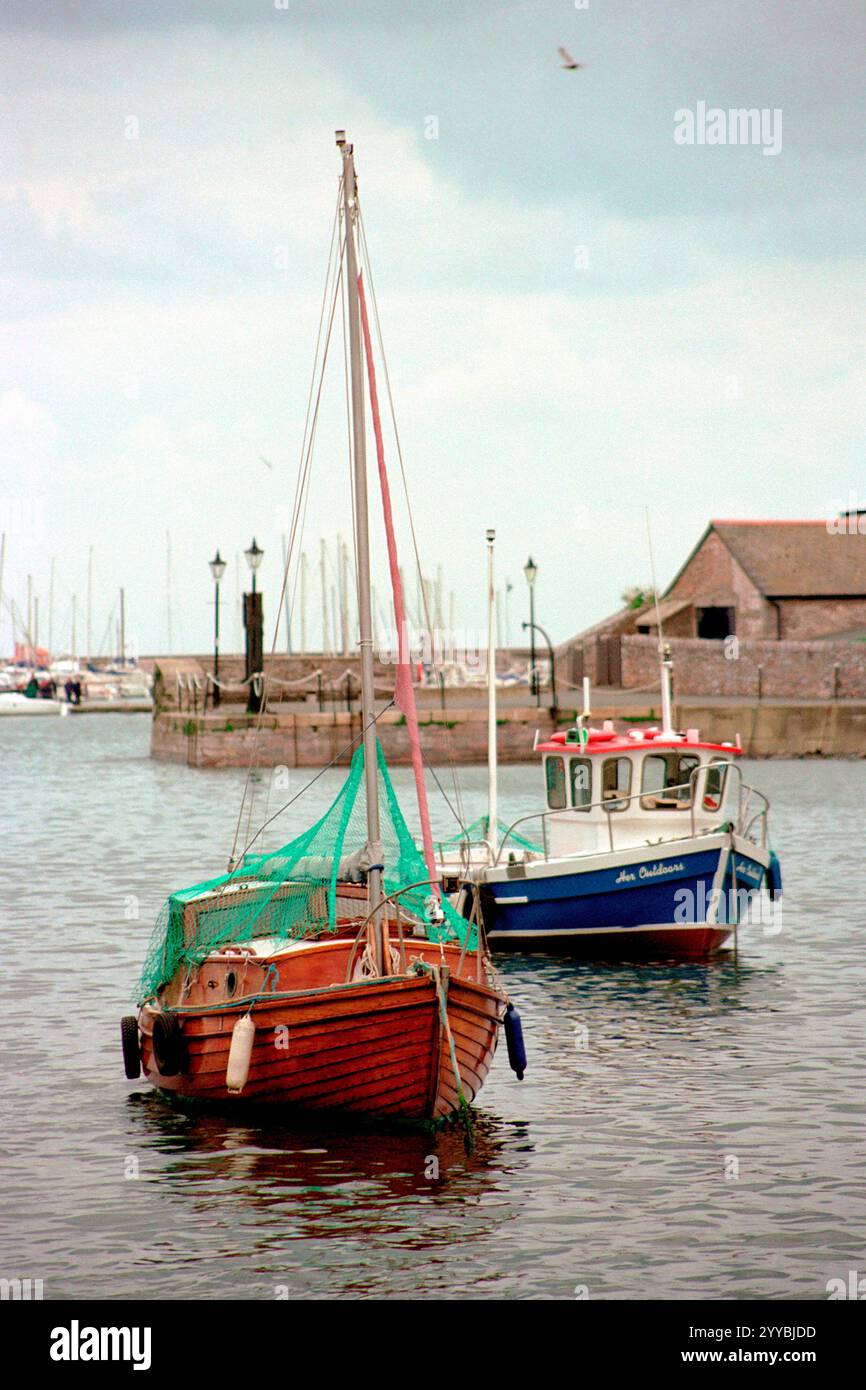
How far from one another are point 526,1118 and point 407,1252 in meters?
3.47

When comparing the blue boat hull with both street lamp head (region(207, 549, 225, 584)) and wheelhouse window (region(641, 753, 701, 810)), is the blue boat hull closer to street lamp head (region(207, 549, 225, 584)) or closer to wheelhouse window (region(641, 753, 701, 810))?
wheelhouse window (region(641, 753, 701, 810))

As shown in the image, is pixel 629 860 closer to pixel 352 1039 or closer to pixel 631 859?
pixel 631 859

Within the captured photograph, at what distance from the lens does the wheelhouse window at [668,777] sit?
23078 millimetres

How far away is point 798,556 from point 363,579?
2480 inches

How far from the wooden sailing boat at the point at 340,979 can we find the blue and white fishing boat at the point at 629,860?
20.8 ft

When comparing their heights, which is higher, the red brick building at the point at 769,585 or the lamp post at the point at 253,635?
the red brick building at the point at 769,585


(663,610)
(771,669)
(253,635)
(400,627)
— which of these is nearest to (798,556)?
Result: (663,610)

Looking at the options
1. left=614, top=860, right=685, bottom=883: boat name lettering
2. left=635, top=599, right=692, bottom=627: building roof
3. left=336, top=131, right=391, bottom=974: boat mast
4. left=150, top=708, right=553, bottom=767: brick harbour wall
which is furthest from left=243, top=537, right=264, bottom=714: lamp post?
left=336, top=131, right=391, bottom=974: boat mast

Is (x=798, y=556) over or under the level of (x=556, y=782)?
over

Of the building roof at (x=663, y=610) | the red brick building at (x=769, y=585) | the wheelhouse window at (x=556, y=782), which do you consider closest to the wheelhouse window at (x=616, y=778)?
the wheelhouse window at (x=556, y=782)

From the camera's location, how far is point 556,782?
23844 millimetres

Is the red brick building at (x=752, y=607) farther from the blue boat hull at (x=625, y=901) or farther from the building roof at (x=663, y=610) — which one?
the blue boat hull at (x=625, y=901)

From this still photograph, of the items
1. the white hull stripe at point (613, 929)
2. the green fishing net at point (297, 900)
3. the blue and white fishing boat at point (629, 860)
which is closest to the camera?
the green fishing net at point (297, 900)
